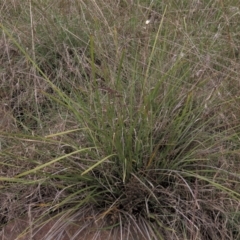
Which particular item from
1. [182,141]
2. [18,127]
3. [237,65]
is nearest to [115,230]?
[182,141]

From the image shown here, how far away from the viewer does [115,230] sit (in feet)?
5.21

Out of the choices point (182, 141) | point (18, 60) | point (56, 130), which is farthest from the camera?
point (18, 60)

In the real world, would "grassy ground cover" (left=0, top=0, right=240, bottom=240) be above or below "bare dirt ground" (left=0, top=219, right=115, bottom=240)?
above

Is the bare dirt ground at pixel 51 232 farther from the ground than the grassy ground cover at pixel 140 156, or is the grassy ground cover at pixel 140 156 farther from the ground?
the grassy ground cover at pixel 140 156

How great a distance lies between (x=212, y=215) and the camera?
1621mm

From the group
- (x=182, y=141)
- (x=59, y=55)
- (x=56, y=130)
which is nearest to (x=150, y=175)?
(x=182, y=141)

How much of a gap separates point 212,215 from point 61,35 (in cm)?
104

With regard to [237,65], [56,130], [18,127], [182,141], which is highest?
[237,65]

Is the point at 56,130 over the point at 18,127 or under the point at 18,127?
over

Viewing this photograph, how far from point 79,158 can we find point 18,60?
0.75 metres

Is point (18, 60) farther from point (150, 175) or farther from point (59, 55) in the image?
point (150, 175)

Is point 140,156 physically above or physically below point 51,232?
above

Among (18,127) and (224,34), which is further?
(224,34)

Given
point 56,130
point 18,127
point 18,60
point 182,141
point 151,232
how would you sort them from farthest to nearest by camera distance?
point 18,60 < point 18,127 < point 56,130 < point 182,141 < point 151,232
